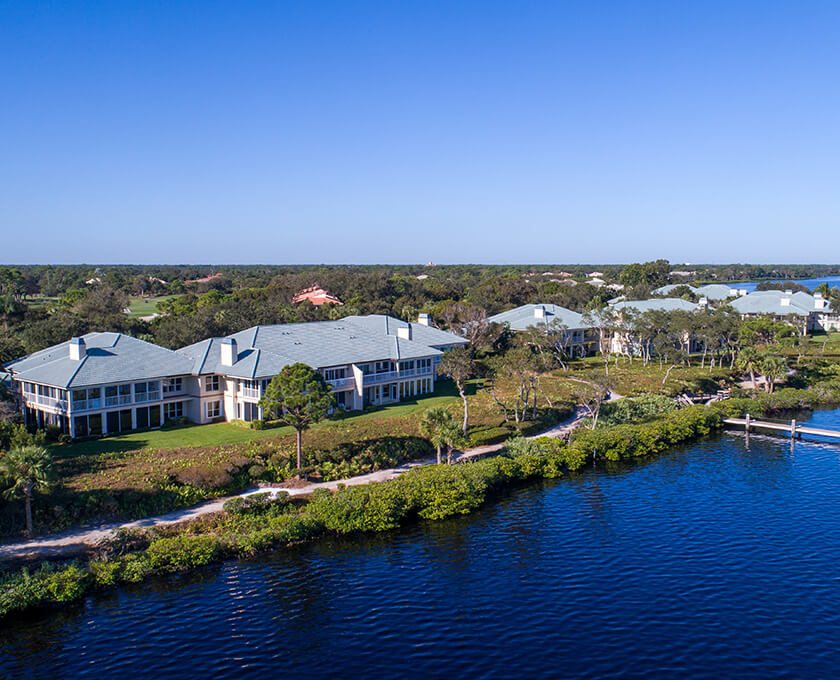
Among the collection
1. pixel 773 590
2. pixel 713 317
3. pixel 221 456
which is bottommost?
pixel 773 590

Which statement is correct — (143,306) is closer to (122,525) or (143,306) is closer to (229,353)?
(229,353)

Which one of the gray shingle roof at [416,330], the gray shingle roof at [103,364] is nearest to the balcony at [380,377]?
the gray shingle roof at [416,330]

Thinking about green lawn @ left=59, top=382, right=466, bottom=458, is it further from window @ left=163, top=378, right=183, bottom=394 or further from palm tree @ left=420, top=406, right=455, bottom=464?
palm tree @ left=420, top=406, right=455, bottom=464

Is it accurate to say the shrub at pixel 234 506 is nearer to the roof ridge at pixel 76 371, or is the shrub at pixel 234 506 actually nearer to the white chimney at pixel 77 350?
the roof ridge at pixel 76 371

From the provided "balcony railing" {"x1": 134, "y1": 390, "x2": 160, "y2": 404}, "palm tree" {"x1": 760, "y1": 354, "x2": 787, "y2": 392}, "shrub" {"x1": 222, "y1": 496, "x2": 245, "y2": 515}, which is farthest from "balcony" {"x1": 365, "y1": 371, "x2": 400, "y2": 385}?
"palm tree" {"x1": 760, "y1": 354, "x2": 787, "y2": 392}

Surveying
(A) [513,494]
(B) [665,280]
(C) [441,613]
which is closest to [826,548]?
(A) [513,494]

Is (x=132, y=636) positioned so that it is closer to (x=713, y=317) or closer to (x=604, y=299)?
(x=713, y=317)

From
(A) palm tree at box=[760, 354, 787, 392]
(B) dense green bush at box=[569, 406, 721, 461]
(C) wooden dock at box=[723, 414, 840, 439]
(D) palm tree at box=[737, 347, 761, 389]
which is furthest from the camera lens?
(D) palm tree at box=[737, 347, 761, 389]
